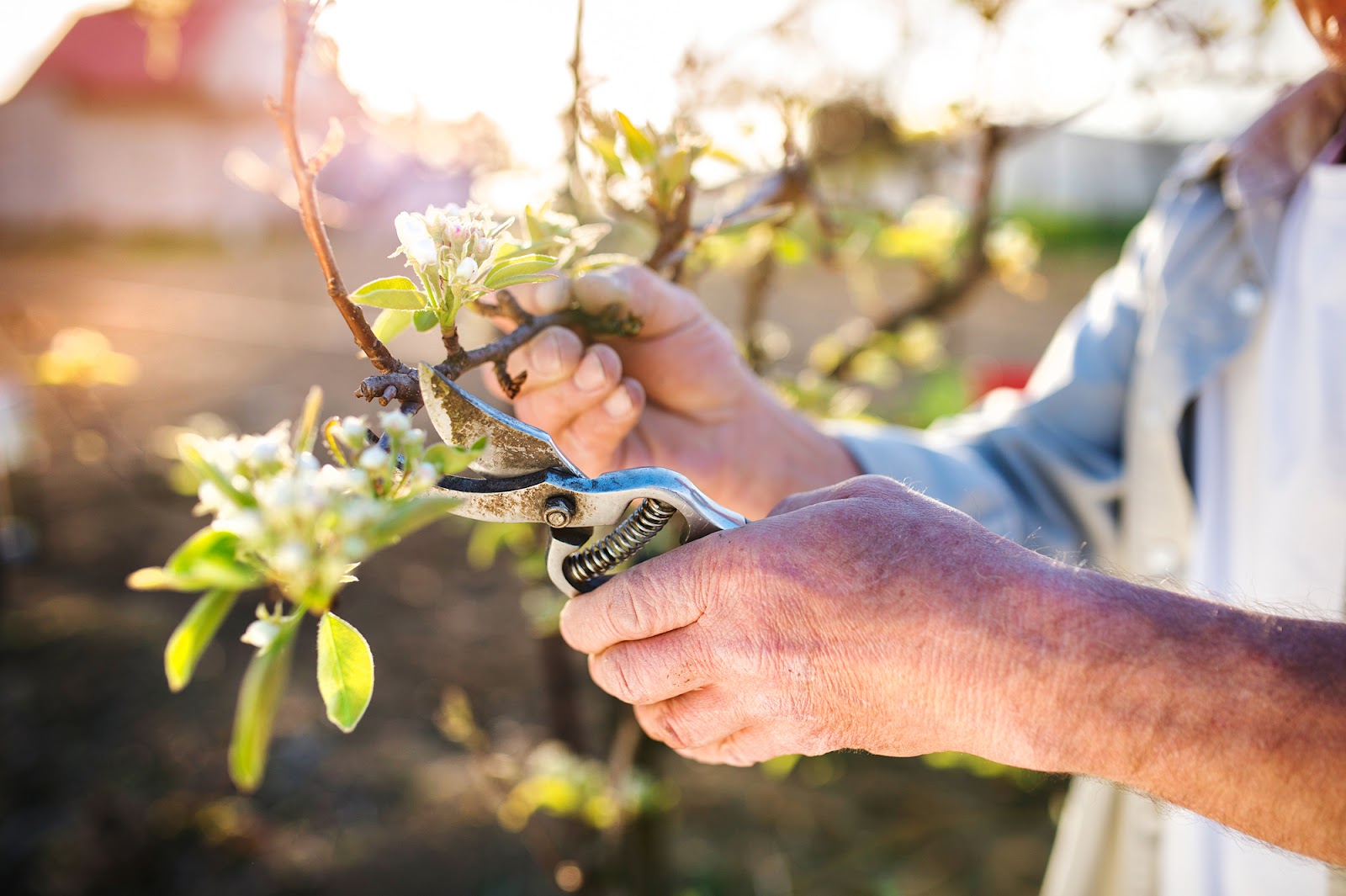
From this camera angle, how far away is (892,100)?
2.88 metres

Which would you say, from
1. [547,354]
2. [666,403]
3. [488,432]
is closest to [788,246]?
[666,403]

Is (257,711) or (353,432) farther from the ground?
(353,432)

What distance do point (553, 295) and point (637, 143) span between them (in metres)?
0.28

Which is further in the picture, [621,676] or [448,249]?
[621,676]

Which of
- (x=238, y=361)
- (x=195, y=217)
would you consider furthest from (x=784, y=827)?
(x=195, y=217)

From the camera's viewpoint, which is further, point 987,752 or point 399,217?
point 987,752

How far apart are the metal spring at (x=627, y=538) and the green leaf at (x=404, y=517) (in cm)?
38

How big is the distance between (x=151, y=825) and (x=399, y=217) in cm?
311

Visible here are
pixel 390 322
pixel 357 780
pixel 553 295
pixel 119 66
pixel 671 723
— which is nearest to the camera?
pixel 390 322

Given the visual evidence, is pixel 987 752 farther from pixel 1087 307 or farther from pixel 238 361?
pixel 238 361

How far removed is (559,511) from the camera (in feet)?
3.77

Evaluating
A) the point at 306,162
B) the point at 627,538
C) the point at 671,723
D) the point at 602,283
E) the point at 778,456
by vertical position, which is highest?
the point at 306,162

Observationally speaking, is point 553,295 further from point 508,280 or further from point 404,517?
point 404,517

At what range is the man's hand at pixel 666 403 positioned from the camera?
1.39 m
